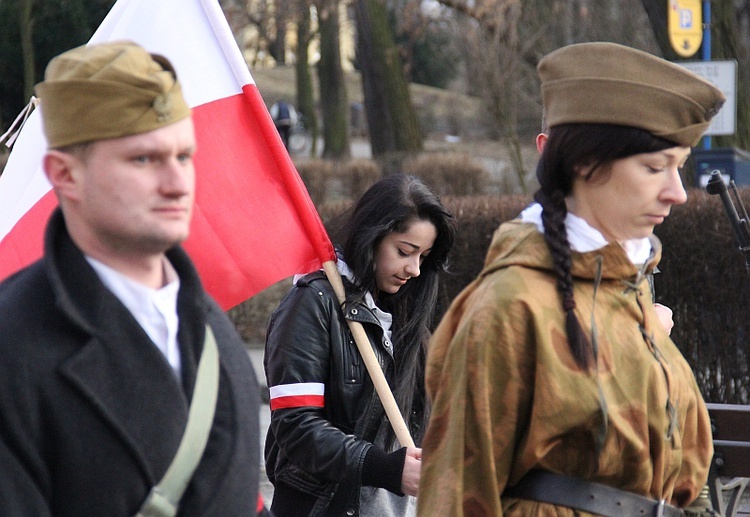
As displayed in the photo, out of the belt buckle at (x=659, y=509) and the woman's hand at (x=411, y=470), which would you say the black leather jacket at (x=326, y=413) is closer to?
the woman's hand at (x=411, y=470)

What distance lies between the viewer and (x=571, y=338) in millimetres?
2471

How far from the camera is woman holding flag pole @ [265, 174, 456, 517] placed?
350cm

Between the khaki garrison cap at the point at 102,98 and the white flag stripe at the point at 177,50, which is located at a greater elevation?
the khaki garrison cap at the point at 102,98

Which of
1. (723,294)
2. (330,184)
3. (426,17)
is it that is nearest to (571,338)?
(723,294)

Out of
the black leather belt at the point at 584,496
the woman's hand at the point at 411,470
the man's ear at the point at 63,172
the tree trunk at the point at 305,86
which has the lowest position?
the tree trunk at the point at 305,86

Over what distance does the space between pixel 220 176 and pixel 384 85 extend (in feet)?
48.2

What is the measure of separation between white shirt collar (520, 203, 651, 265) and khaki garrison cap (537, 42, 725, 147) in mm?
211

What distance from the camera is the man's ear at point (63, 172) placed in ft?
6.64

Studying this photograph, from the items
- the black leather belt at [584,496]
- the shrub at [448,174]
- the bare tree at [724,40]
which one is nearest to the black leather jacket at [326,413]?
the black leather belt at [584,496]

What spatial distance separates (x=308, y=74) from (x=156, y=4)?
27846mm

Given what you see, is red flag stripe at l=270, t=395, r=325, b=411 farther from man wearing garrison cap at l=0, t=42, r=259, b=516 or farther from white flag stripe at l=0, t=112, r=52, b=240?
man wearing garrison cap at l=0, t=42, r=259, b=516

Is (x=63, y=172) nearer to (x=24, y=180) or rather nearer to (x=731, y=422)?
(x=24, y=180)

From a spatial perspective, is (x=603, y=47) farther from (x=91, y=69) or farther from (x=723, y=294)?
(x=723, y=294)

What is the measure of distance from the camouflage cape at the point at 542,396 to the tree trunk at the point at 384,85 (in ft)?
51.4
